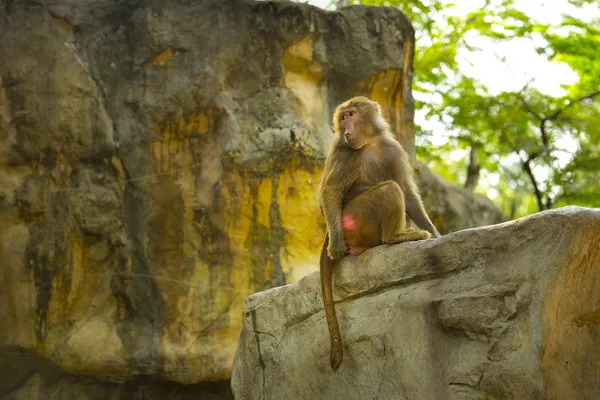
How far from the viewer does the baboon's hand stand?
5398 mm

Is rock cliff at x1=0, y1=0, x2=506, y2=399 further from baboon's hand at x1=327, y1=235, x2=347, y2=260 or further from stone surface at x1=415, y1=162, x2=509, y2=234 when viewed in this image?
stone surface at x1=415, y1=162, x2=509, y2=234

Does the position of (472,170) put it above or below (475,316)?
above

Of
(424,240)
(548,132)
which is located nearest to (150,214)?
(424,240)

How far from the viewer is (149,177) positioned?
840 cm

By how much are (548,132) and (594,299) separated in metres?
9.42

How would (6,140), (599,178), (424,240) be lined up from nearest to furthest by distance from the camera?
(424,240) < (6,140) < (599,178)

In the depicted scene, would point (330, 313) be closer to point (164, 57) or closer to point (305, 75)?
point (305, 75)

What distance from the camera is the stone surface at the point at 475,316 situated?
409 centimetres

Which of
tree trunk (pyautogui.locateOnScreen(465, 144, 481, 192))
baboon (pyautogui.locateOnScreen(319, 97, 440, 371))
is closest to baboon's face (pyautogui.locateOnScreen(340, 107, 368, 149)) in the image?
baboon (pyautogui.locateOnScreen(319, 97, 440, 371))

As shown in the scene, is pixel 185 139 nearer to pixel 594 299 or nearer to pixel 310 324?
pixel 310 324

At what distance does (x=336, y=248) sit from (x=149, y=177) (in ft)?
11.8

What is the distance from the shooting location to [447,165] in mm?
17797

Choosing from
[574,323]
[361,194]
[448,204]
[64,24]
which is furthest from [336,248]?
[448,204]

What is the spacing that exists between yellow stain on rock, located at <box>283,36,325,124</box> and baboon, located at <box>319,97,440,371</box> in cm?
282
